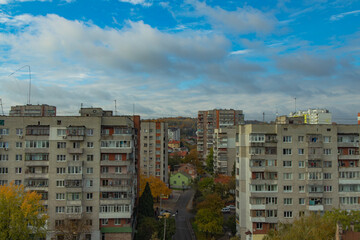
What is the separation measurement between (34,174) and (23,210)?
291 inches

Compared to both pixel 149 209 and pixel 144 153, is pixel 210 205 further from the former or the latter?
pixel 144 153

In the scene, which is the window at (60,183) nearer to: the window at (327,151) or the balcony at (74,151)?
the balcony at (74,151)

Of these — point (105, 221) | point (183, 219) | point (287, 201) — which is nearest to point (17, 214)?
point (105, 221)

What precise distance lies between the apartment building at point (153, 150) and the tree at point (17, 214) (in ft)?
160

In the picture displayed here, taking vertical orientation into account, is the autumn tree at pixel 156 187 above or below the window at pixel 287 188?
below

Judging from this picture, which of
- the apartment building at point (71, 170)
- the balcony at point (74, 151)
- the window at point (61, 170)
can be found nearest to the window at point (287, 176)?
the apartment building at point (71, 170)

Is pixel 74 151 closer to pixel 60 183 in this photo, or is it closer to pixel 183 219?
pixel 60 183

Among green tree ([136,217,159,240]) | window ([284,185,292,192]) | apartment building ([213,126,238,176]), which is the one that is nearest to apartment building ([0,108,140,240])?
green tree ([136,217,159,240])

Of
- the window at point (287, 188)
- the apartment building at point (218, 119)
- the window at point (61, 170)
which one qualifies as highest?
the apartment building at point (218, 119)

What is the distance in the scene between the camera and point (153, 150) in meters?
89.1

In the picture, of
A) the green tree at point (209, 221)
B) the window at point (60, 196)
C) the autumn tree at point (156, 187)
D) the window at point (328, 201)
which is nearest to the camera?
the window at point (60, 196)

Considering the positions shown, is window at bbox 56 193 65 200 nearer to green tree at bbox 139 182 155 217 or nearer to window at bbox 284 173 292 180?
green tree at bbox 139 182 155 217

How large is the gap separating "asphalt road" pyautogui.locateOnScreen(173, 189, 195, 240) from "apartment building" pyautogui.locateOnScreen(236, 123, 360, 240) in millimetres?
11681

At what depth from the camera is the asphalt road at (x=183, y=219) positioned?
55372 millimetres
